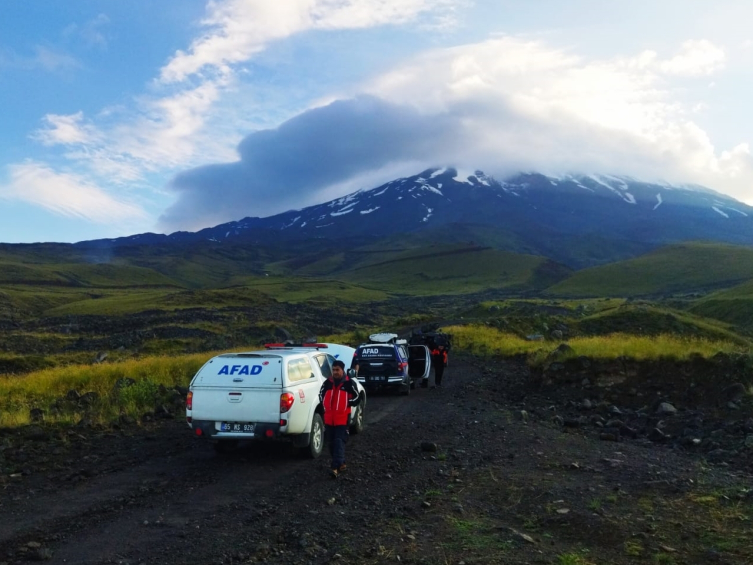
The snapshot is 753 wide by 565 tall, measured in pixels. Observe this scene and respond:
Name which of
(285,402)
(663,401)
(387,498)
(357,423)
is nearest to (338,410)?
(285,402)

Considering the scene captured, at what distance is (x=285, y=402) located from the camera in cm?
1084

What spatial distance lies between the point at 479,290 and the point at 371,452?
477 ft

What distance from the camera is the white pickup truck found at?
10.9 m

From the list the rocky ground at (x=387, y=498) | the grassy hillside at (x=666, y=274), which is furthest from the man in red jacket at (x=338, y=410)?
the grassy hillside at (x=666, y=274)

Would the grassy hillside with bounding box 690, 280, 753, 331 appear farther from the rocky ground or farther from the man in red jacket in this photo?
the man in red jacket

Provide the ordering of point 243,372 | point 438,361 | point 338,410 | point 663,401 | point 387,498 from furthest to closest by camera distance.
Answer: point 438,361 < point 663,401 < point 243,372 < point 338,410 < point 387,498

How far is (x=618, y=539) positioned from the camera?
7102mm

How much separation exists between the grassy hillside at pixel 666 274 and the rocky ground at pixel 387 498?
385ft

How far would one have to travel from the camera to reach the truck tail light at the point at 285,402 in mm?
10812

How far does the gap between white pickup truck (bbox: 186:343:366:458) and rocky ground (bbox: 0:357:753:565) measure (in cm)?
61

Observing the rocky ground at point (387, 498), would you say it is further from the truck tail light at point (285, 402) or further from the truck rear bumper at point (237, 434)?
the truck tail light at point (285, 402)

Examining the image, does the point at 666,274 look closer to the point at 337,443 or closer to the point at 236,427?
the point at 337,443

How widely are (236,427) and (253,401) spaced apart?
54cm

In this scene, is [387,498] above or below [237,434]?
below
